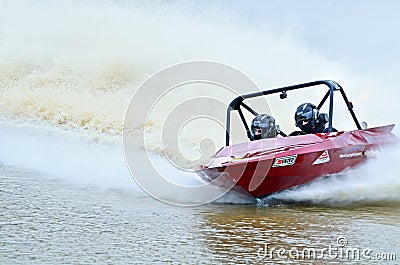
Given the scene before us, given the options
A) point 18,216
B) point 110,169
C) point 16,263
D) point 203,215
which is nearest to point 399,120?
point 110,169

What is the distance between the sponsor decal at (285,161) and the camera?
21.4 ft

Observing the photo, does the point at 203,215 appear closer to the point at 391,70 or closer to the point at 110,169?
the point at 110,169

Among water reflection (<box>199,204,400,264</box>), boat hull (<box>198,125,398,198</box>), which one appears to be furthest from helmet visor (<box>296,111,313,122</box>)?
water reflection (<box>199,204,400,264</box>)

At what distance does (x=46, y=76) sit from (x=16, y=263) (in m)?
12.7

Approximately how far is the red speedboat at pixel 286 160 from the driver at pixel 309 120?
1.72ft

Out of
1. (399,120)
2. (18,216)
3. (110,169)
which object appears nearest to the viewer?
(18,216)

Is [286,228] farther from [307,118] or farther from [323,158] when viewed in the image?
[307,118]

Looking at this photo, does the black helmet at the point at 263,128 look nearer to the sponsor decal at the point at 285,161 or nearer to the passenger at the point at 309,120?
the passenger at the point at 309,120

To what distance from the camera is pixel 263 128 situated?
7695 mm

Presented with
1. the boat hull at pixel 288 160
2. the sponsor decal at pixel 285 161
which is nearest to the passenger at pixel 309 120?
the boat hull at pixel 288 160

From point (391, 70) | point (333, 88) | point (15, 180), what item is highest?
point (391, 70)

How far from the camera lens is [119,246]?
171 inches

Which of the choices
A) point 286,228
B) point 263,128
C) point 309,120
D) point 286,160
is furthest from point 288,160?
point 309,120

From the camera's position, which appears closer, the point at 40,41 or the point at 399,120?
the point at 399,120
